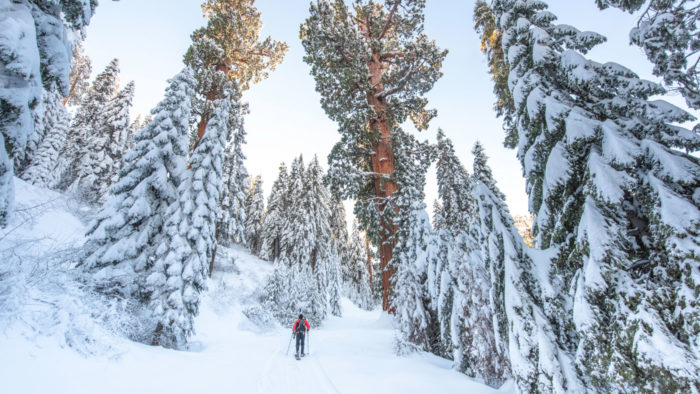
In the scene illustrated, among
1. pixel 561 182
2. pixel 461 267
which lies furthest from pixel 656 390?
pixel 461 267

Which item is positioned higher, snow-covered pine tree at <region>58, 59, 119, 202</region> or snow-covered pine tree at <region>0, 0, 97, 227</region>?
snow-covered pine tree at <region>58, 59, 119, 202</region>

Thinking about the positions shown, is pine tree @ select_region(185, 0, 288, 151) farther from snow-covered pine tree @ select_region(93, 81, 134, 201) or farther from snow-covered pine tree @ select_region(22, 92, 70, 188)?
snow-covered pine tree @ select_region(22, 92, 70, 188)

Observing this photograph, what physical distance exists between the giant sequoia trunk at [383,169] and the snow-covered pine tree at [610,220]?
7840 mm

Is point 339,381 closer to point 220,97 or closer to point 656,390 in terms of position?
point 656,390

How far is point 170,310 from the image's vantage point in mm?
9172

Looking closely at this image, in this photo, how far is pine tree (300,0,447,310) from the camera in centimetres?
1177

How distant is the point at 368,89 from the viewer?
1230 cm

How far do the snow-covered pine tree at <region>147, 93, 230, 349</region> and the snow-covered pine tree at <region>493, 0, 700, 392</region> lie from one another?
392 inches

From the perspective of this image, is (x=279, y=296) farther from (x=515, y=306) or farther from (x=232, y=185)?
(x=515, y=306)

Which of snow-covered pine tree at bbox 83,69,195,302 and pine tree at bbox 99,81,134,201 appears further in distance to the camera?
pine tree at bbox 99,81,134,201

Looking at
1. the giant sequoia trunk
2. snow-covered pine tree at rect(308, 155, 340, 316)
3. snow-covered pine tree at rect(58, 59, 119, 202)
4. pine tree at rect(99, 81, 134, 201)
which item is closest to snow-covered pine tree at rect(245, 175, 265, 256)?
snow-covered pine tree at rect(308, 155, 340, 316)

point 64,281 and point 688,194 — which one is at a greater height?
point 688,194

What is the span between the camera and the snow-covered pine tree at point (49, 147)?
2241 cm

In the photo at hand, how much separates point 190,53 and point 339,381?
51.0 ft
